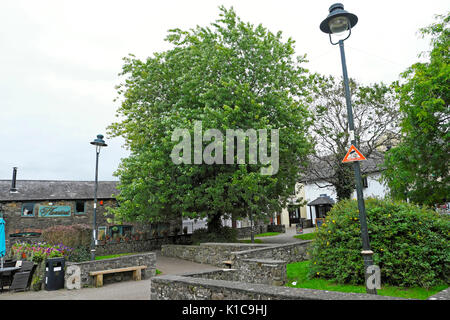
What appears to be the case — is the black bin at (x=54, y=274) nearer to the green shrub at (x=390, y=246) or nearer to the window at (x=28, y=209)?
the green shrub at (x=390, y=246)

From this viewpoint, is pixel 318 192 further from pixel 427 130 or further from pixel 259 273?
pixel 259 273

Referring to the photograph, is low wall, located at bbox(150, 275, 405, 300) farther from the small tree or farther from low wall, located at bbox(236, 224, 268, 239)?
low wall, located at bbox(236, 224, 268, 239)

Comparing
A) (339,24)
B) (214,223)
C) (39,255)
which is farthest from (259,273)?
(214,223)

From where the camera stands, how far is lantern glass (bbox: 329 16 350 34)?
293 inches

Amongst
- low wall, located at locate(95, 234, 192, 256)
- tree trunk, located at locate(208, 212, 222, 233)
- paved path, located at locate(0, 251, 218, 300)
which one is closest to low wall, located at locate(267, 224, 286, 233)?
low wall, located at locate(95, 234, 192, 256)

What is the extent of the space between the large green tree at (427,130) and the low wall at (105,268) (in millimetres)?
11126

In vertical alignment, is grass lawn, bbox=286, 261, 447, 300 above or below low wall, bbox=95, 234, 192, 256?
above

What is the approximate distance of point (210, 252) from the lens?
15.4m

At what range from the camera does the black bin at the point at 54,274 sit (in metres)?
10.9

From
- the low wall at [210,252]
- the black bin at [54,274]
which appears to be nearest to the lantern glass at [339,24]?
the low wall at [210,252]

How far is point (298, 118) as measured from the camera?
60.8 ft

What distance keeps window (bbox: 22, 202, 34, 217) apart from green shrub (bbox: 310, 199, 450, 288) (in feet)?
86.4
